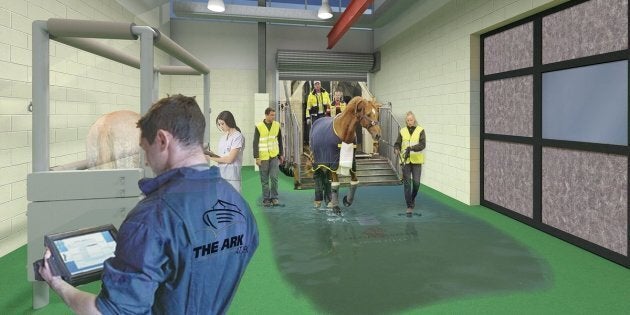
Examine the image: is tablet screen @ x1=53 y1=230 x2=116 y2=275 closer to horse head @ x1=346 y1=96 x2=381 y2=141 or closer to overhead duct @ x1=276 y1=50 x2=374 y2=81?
horse head @ x1=346 y1=96 x2=381 y2=141

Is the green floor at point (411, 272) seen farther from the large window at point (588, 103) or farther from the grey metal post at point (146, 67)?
the grey metal post at point (146, 67)

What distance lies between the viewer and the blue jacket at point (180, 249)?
97cm

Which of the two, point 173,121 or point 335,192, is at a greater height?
point 173,121

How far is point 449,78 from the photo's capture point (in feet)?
23.1

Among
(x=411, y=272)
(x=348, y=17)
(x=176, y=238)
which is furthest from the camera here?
(x=348, y=17)

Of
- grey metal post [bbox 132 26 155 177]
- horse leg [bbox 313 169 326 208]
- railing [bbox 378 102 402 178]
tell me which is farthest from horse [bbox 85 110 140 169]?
railing [bbox 378 102 402 178]

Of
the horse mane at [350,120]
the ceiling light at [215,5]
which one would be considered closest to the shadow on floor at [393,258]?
the horse mane at [350,120]

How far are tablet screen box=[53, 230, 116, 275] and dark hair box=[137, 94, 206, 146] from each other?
420 millimetres

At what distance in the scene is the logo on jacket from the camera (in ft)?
3.51

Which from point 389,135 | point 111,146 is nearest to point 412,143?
point 389,135

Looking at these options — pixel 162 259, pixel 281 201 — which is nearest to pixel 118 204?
pixel 162 259

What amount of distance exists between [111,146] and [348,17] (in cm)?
604

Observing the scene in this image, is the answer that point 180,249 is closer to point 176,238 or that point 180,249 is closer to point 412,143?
point 176,238

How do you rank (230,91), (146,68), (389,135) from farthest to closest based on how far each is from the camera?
(230,91) < (389,135) < (146,68)
